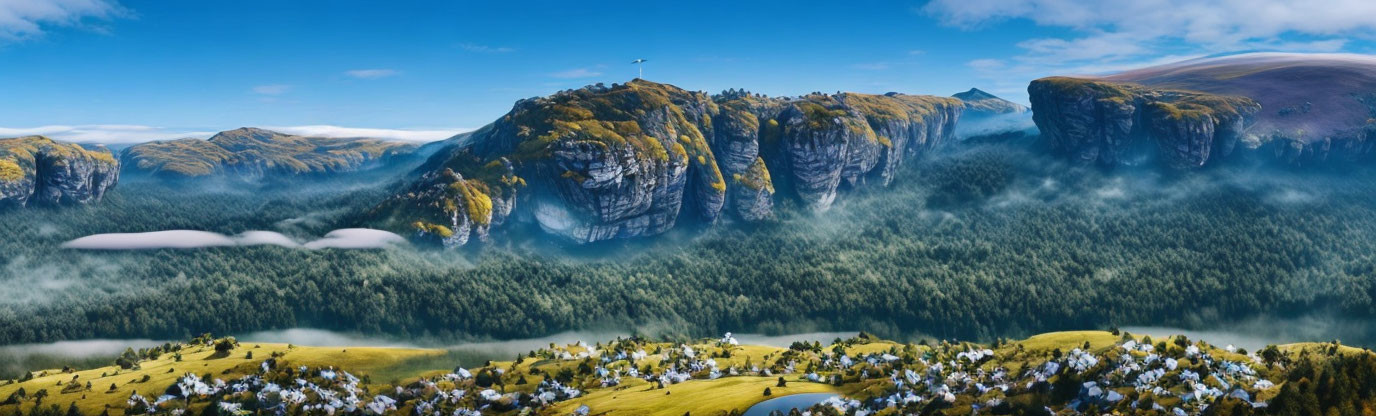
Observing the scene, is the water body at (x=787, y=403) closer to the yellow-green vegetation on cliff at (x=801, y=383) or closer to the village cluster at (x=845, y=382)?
the yellow-green vegetation on cliff at (x=801, y=383)

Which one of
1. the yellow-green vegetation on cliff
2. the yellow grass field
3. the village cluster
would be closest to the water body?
the yellow-green vegetation on cliff

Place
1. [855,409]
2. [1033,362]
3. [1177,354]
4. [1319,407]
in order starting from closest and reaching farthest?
[1319,407] < [855,409] < [1177,354] < [1033,362]

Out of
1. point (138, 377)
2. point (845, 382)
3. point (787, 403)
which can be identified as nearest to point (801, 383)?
point (845, 382)

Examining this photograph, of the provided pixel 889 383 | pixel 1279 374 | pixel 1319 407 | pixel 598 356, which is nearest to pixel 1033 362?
pixel 889 383

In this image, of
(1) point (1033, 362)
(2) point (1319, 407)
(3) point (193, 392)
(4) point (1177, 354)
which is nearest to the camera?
(2) point (1319, 407)

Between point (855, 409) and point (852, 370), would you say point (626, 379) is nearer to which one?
point (852, 370)

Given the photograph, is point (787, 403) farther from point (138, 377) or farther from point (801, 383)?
point (138, 377)

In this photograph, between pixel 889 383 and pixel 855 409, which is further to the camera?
pixel 889 383

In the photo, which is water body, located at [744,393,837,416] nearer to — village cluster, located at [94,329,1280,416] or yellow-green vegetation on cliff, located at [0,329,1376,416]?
yellow-green vegetation on cliff, located at [0,329,1376,416]
